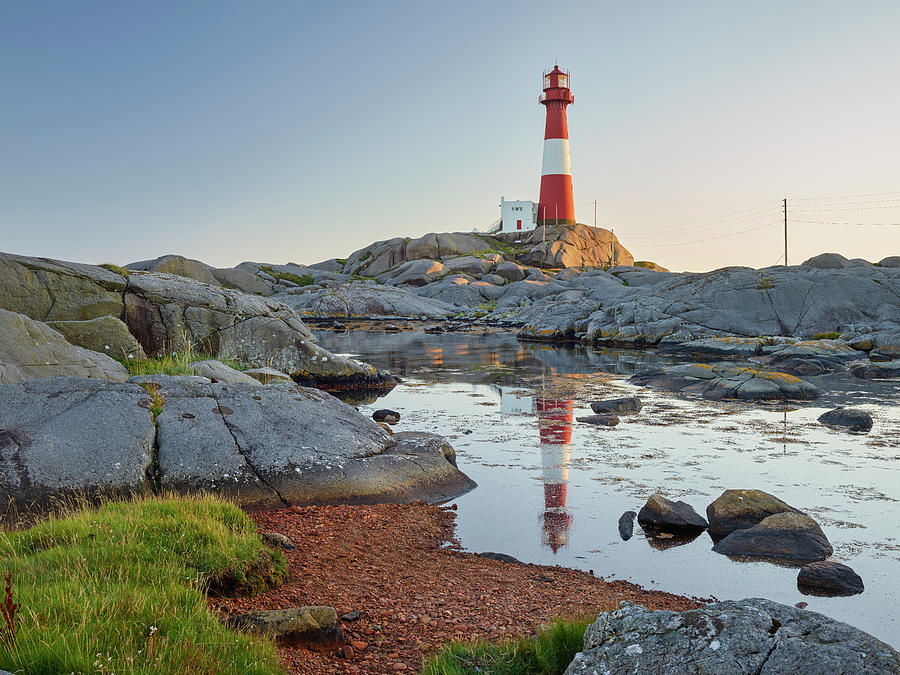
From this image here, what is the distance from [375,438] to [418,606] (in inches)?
231

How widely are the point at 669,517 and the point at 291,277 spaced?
8644cm

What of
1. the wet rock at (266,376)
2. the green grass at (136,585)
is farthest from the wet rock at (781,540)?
the wet rock at (266,376)

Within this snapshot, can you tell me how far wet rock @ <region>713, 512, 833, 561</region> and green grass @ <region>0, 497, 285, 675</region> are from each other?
601 cm

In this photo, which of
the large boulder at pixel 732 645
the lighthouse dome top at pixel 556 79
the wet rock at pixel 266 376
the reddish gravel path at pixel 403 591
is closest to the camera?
the large boulder at pixel 732 645

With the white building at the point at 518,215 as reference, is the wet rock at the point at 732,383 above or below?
below

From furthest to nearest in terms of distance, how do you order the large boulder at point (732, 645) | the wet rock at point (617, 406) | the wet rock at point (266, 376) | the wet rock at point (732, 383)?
1. the wet rock at point (732, 383)
2. the wet rock at point (617, 406)
3. the wet rock at point (266, 376)
4. the large boulder at point (732, 645)

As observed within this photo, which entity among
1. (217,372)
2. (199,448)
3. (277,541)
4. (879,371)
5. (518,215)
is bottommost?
(277,541)

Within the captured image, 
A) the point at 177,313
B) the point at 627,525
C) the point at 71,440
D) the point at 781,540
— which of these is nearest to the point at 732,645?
the point at 781,540

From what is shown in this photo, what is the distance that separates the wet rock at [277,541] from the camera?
25.9 ft

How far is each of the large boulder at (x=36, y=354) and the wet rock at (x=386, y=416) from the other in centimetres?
629

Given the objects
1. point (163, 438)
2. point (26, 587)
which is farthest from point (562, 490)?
point (26, 587)

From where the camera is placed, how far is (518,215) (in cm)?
10456

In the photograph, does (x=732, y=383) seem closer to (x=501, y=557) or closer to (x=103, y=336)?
(x=501, y=557)

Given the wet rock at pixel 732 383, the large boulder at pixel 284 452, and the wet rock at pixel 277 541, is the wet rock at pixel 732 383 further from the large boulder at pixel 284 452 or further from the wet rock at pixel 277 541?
the wet rock at pixel 277 541
